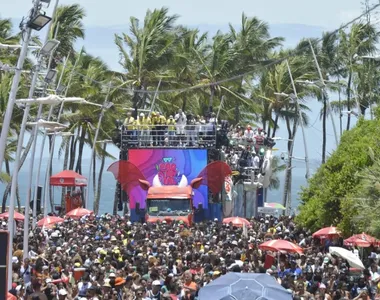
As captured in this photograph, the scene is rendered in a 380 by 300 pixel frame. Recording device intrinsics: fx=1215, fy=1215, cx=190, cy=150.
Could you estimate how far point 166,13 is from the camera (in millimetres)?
75750

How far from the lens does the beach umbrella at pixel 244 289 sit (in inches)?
712

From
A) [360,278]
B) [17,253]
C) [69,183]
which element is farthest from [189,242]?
[69,183]

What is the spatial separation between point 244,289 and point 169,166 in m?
35.1

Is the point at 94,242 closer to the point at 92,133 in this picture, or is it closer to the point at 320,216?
the point at 320,216

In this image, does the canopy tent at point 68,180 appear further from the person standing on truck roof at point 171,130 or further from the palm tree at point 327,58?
the palm tree at point 327,58

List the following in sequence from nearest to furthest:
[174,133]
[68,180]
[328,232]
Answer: [328,232], [174,133], [68,180]

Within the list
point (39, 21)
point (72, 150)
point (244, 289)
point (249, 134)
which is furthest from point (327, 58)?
point (244, 289)

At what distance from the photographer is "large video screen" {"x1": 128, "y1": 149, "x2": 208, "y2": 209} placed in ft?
173

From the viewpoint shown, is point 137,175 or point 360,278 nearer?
point 360,278

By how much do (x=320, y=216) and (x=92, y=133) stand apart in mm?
37146

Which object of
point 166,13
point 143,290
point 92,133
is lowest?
point 143,290

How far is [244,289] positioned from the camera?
18188mm

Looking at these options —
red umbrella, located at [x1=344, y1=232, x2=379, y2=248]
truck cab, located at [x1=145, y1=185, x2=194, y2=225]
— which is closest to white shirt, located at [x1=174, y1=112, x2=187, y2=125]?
truck cab, located at [x1=145, y1=185, x2=194, y2=225]

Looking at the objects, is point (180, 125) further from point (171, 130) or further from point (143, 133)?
point (143, 133)
